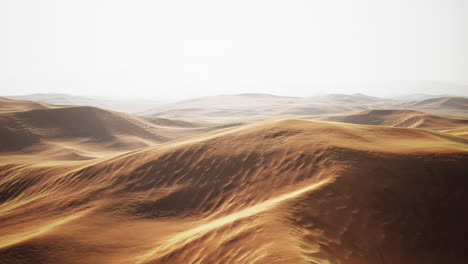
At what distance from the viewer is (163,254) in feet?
21.0

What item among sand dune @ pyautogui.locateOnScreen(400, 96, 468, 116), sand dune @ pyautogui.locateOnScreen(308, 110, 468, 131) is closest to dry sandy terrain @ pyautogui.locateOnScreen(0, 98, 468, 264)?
sand dune @ pyautogui.locateOnScreen(308, 110, 468, 131)

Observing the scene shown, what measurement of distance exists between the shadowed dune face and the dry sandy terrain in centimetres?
3

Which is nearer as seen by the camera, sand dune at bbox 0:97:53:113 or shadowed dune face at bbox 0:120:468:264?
shadowed dune face at bbox 0:120:468:264

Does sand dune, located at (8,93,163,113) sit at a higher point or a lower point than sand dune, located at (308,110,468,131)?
higher

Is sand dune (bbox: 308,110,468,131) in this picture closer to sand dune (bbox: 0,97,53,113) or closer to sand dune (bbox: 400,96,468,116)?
sand dune (bbox: 400,96,468,116)

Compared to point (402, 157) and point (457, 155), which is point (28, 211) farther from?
point (457, 155)

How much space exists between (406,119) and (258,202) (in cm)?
4340

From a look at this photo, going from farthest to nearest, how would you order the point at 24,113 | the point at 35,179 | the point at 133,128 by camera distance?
the point at 133,128 < the point at 24,113 < the point at 35,179

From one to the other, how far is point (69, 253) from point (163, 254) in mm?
2665

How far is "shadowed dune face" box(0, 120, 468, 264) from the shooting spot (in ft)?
18.5

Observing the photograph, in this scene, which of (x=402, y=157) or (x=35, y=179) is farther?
(x=35, y=179)

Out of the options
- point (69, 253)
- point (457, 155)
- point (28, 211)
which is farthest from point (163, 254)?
point (457, 155)

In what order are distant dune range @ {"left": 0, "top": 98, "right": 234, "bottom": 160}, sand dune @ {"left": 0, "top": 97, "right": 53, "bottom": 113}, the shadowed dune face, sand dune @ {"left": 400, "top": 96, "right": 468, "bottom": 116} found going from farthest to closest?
sand dune @ {"left": 400, "top": 96, "right": 468, "bottom": 116}, sand dune @ {"left": 0, "top": 97, "right": 53, "bottom": 113}, distant dune range @ {"left": 0, "top": 98, "right": 234, "bottom": 160}, the shadowed dune face

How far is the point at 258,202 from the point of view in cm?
814
